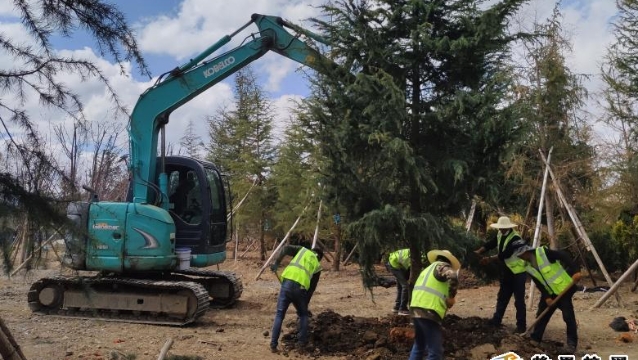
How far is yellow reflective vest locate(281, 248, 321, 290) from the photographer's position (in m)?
7.82

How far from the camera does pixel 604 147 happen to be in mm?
11906

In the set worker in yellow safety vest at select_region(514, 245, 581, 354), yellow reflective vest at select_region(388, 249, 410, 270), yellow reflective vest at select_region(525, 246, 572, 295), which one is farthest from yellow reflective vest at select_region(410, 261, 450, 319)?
yellow reflective vest at select_region(388, 249, 410, 270)

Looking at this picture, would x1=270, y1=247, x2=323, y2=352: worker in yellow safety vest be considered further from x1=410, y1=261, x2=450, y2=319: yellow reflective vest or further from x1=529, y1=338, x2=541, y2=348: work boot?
x1=529, y1=338, x2=541, y2=348: work boot

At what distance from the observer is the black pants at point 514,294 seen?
8.52 metres

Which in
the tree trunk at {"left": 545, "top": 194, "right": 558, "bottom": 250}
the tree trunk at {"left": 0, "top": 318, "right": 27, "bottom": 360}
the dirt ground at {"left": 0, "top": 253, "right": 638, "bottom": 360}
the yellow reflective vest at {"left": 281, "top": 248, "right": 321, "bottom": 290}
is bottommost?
A: the dirt ground at {"left": 0, "top": 253, "right": 638, "bottom": 360}

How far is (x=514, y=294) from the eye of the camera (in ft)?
28.4

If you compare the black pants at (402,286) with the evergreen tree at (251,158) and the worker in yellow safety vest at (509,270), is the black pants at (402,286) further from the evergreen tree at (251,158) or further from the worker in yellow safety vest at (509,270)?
the evergreen tree at (251,158)

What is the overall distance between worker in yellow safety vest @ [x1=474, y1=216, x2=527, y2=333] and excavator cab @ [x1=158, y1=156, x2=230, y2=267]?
4849mm

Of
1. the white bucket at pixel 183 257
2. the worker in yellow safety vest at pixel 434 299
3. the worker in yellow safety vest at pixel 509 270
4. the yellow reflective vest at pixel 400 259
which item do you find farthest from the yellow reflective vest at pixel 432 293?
the white bucket at pixel 183 257

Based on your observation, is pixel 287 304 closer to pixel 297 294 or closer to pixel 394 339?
pixel 297 294

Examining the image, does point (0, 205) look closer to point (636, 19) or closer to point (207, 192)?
point (207, 192)

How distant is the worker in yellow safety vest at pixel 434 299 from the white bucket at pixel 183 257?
18.0 ft

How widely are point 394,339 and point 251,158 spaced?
1477cm

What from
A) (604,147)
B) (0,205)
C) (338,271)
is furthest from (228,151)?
(0,205)
